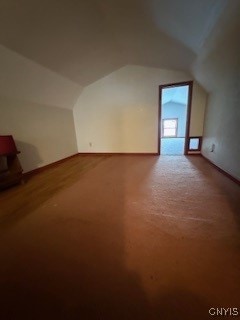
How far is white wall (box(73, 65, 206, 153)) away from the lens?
3.46 m

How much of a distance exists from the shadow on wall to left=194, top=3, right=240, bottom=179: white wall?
333 cm

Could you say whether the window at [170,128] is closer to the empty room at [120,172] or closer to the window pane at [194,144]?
the window pane at [194,144]

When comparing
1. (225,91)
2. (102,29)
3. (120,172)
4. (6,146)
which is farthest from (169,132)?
(6,146)

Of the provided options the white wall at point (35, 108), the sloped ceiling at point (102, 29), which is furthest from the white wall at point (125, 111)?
the sloped ceiling at point (102, 29)

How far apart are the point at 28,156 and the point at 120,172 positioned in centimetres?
183

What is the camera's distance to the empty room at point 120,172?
0.80m

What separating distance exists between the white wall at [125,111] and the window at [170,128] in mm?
5710

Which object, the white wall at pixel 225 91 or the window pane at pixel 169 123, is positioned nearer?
the white wall at pixel 225 91

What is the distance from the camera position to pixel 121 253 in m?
1.03

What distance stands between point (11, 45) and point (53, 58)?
0.62 meters

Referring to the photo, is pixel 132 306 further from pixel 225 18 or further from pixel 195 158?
pixel 195 158

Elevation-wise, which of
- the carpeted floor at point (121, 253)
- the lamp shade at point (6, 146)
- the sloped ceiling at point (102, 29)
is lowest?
the carpeted floor at point (121, 253)

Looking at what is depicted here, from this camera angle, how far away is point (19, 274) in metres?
0.93

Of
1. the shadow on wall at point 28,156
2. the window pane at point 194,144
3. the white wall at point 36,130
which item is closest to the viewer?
the white wall at point 36,130
